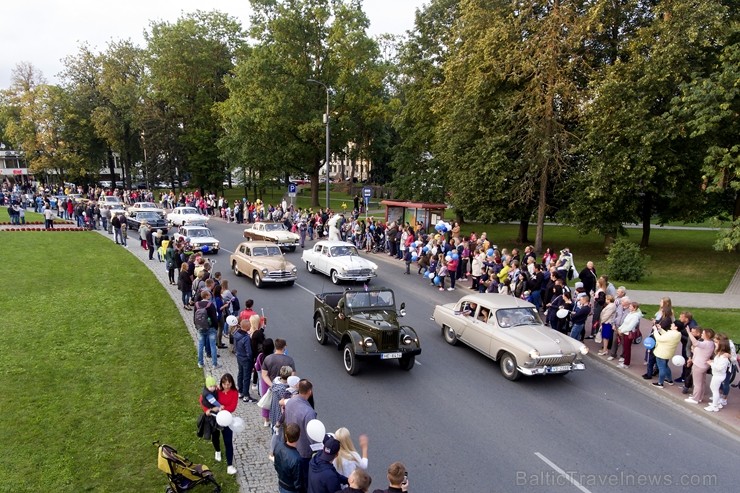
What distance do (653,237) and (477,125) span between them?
17533mm

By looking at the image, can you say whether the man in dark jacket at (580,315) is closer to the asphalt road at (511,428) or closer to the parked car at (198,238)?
the asphalt road at (511,428)

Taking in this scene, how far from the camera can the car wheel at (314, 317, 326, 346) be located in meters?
12.7

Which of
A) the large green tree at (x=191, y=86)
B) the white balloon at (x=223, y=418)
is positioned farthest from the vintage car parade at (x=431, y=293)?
the large green tree at (x=191, y=86)

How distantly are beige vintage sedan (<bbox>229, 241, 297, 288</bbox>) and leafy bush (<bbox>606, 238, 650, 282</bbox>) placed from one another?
13.2 meters

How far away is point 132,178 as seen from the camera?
221 feet

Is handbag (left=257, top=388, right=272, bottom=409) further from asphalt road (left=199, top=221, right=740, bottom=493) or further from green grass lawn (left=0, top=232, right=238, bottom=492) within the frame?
asphalt road (left=199, top=221, right=740, bottom=493)

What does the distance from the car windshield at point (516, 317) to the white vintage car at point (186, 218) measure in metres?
25.1

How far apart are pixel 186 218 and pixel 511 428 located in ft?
96.3

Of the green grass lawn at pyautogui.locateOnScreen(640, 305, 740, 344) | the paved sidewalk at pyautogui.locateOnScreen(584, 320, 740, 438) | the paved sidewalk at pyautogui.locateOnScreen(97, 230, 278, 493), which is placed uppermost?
the green grass lawn at pyautogui.locateOnScreen(640, 305, 740, 344)

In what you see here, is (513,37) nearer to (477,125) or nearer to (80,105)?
(477,125)

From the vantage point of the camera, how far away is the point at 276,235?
26531 millimetres

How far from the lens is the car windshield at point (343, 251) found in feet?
68.4

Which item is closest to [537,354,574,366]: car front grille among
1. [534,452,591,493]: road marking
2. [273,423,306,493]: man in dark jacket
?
[534,452,591,493]: road marking

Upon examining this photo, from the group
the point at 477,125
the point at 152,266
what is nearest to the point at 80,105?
the point at 152,266
